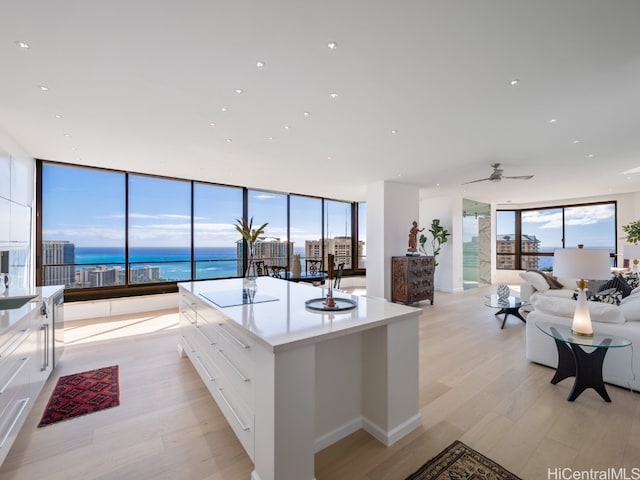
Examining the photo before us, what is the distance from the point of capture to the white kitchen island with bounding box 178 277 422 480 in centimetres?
140

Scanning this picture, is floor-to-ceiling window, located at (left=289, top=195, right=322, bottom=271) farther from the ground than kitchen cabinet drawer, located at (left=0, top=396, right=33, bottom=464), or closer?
farther from the ground

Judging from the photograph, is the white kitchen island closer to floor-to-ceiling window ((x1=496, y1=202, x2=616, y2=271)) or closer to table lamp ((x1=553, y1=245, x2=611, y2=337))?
table lamp ((x1=553, y1=245, x2=611, y2=337))

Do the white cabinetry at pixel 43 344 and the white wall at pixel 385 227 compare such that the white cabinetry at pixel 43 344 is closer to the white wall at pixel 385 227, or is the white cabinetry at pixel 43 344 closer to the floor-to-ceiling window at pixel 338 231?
the white wall at pixel 385 227

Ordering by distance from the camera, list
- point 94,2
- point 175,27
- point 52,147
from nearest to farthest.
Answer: point 94,2 → point 175,27 → point 52,147

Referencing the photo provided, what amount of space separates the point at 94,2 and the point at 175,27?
0.40 meters

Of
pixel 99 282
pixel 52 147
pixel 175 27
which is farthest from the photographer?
pixel 99 282

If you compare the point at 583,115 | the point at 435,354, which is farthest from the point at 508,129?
the point at 435,354

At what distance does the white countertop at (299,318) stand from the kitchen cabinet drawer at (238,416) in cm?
51

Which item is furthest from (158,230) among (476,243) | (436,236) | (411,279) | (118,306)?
(476,243)

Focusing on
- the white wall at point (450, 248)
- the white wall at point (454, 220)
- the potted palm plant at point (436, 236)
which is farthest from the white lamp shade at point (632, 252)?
the potted palm plant at point (436, 236)

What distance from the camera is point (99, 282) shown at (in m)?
5.34

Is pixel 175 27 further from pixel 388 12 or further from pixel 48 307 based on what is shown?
pixel 48 307

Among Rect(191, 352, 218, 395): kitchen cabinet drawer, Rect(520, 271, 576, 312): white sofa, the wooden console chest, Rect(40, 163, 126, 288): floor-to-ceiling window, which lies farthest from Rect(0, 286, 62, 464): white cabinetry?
Rect(520, 271, 576, 312): white sofa

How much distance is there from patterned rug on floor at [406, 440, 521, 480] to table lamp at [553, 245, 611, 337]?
4.95 feet
